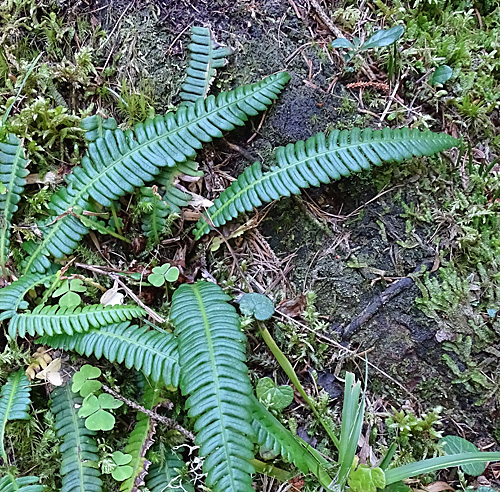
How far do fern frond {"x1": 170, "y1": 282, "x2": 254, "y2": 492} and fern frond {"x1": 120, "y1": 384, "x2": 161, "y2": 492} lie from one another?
27 cm

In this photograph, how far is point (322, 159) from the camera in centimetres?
220

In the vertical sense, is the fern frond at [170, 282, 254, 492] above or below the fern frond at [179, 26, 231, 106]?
below

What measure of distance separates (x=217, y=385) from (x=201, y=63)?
68.1 inches

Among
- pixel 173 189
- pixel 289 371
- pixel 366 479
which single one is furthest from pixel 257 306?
pixel 366 479

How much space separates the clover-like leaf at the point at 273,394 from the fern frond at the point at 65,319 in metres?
0.65

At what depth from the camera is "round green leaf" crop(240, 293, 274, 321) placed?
2.14 m

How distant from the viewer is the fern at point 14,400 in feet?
6.22

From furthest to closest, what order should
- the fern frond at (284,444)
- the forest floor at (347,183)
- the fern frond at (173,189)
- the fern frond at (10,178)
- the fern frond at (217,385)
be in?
1. the fern frond at (173,189)
2. the fern frond at (10,178)
3. the forest floor at (347,183)
4. the fern frond at (284,444)
5. the fern frond at (217,385)

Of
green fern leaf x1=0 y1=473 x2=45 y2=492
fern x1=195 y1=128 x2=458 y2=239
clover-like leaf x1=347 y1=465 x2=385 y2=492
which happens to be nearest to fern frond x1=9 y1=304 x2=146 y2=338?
green fern leaf x1=0 y1=473 x2=45 y2=492

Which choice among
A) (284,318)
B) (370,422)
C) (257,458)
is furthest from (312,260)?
(257,458)

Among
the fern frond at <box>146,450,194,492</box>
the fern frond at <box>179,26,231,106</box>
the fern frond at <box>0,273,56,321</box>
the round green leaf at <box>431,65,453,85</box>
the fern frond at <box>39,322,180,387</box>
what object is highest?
the round green leaf at <box>431,65,453,85</box>

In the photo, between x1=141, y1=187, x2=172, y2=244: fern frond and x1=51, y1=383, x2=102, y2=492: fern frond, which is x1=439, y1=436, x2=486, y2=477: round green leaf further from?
x1=141, y1=187, x2=172, y2=244: fern frond

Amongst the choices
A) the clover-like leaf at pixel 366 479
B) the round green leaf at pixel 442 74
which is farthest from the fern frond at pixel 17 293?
the round green leaf at pixel 442 74

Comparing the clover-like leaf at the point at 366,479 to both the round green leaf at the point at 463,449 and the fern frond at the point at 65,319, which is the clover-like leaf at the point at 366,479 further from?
the fern frond at the point at 65,319
